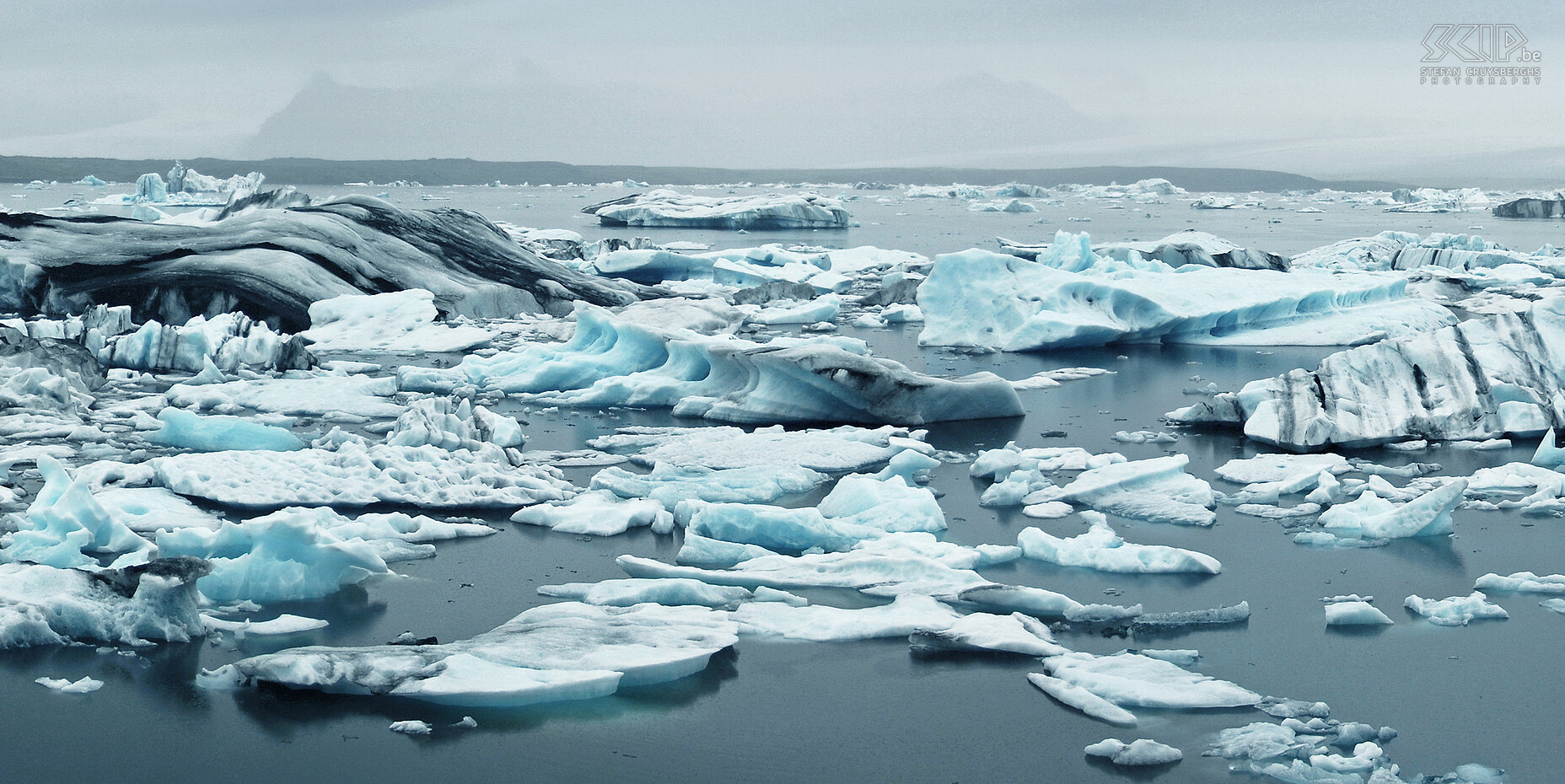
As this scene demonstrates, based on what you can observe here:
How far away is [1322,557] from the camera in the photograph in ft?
18.8

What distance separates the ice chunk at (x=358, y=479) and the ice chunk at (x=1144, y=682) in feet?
10.0

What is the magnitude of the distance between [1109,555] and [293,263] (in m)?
10.6

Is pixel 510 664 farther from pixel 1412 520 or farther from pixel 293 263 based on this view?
pixel 293 263

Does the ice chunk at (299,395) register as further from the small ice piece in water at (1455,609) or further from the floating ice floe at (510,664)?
the small ice piece in water at (1455,609)

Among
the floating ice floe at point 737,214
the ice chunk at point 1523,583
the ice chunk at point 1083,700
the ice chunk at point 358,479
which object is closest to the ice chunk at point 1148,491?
the ice chunk at point 1523,583

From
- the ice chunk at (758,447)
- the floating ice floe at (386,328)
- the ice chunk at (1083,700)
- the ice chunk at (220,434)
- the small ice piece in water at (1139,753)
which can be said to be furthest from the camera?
the floating ice floe at (386,328)

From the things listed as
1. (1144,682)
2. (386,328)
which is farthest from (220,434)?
(1144,682)

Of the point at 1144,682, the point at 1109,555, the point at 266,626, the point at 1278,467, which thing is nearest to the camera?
the point at 1144,682

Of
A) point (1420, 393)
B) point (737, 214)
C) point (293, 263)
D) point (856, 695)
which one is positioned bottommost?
point (856, 695)

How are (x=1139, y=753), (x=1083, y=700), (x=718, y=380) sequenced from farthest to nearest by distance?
(x=718, y=380), (x=1083, y=700), (x=1139, y=753)

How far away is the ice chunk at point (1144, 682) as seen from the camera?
160 inches

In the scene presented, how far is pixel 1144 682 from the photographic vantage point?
13.7 feet

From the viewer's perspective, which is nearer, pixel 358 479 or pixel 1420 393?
pixel 358 479

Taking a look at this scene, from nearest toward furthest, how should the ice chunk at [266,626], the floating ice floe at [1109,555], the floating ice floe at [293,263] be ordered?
the ice chunk at [266,626], the floating ice floe at [1109,555], the floating ice floe at [293,263]
